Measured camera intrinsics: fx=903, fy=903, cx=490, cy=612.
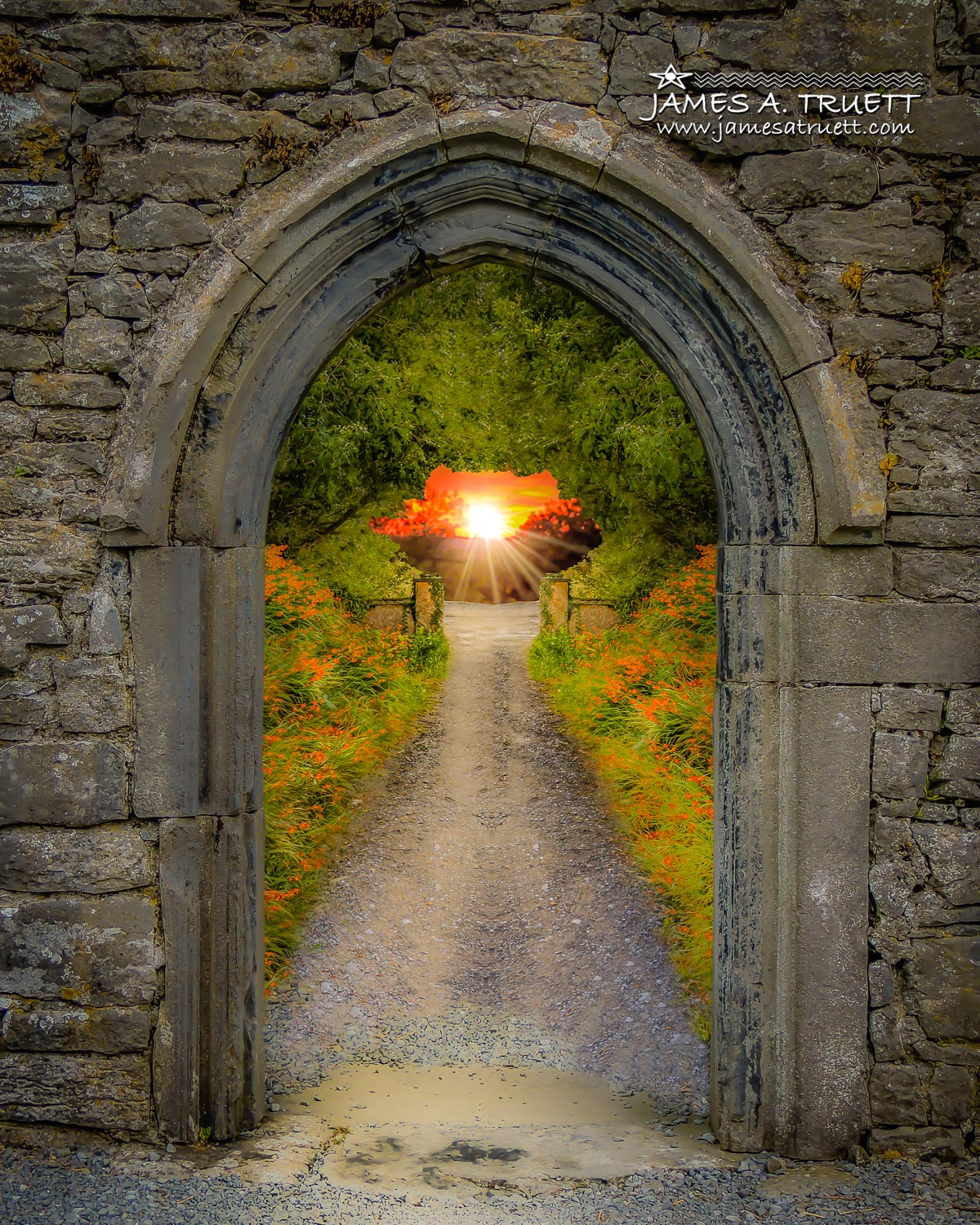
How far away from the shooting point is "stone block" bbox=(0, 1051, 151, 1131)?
318 centimetres

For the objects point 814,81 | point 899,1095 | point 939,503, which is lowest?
point 899,1095

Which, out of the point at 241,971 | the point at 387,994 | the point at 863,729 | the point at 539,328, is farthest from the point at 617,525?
the point at 241,971

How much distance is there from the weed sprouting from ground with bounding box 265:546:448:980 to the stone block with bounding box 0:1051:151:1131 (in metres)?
1.69

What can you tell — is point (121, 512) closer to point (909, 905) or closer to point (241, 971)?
point (241, 971)

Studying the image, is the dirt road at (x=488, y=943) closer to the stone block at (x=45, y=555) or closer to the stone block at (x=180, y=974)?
the stone block at (x=180, y=974)

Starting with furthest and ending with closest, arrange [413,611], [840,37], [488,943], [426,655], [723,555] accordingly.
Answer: [413,611]
[426,655]
[488,943]
[723,555]
[840,37]

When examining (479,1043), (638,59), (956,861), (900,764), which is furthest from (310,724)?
(638,59)

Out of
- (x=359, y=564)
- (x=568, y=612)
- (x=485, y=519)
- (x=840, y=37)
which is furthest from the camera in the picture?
(x=485, y=519)

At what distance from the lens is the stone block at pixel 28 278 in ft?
10.2

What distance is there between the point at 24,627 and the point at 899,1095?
3.45 meters

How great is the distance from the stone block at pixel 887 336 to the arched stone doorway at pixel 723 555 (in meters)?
0.15

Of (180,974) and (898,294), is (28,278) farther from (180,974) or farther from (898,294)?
(898,294)

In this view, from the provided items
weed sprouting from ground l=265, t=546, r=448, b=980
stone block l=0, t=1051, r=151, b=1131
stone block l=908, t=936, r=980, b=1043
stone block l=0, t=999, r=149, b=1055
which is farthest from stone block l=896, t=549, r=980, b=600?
weed sprouting from ground l=265, t=546, r=448, b=980

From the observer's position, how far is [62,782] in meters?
3.15
